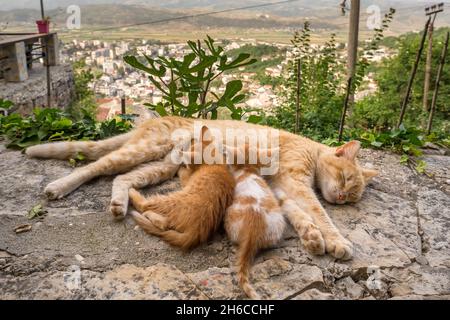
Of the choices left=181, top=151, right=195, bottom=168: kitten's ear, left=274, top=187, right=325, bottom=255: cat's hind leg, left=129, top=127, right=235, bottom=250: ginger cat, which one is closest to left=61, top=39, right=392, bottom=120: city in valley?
left=181, top=151, right=195, bottom=168: kitten's ear

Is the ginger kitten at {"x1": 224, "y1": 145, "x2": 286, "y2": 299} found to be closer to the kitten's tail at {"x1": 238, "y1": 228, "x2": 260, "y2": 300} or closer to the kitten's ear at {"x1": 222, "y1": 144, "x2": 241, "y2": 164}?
the kitten's tail at {"x1": 238, "y1": 228, "x2": 260, "y2": 300}

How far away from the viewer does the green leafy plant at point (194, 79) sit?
364cm

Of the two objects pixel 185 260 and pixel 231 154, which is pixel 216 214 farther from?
pixel 231 154

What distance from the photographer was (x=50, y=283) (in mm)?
1715

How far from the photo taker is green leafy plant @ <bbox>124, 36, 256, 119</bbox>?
364cm

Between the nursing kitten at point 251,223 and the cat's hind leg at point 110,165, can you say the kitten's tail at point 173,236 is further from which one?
the cat's hind leg at point 110,165

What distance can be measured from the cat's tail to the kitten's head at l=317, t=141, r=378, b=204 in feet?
5.53

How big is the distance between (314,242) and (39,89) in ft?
27.6

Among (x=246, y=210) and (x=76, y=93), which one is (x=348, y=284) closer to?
(x=246, y=210)

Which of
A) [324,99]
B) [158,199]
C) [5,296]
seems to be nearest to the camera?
[5,296]

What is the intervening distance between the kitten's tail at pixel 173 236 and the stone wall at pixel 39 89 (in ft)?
21.3

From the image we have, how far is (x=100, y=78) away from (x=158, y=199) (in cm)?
1042

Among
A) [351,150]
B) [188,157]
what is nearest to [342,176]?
[351,150]
